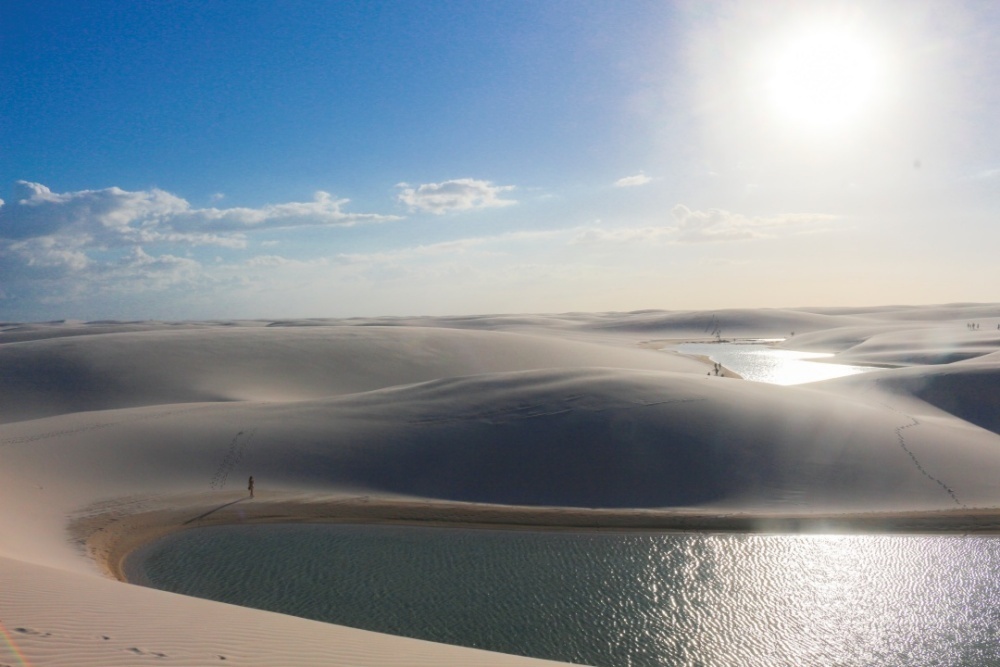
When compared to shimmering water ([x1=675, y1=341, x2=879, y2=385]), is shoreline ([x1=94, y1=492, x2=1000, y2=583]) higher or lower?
higher

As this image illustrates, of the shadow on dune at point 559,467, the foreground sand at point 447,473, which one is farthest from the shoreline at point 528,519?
the shadow on dune at point 559,467

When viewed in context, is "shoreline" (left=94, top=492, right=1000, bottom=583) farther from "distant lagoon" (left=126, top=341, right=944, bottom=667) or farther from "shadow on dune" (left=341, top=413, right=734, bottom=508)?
"shadow on dune" (left=341, top=413, right=734, bottom=508)

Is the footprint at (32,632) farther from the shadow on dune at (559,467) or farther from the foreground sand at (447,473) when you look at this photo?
the shadow on dune at (559,467)

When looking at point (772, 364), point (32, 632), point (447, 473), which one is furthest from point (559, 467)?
point (772, 364)

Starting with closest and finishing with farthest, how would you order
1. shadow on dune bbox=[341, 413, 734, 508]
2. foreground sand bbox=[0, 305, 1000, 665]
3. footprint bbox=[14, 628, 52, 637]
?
footprint bbox=[14, 628, 52, 637] → foreground sand bbox=[0, 305, 1000, 665] → shadow on dune bbox=[341, 413, 734, 508]

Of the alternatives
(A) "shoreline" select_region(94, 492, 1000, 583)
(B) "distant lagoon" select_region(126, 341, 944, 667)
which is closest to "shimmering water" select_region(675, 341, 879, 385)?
(A) "shoreline" select_region(94, 492, 1000, 583)

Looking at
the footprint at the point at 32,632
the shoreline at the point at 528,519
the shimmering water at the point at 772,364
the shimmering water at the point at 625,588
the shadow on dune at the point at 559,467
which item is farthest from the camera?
the shimmering water at the point at 772,364

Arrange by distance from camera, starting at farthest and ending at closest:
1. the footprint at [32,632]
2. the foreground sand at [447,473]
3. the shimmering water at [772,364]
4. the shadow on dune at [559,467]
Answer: the shimmering water at [772,364], the shadow on dune at [559,467], the foreground sand at [447,473], the footprint at [32,632]
